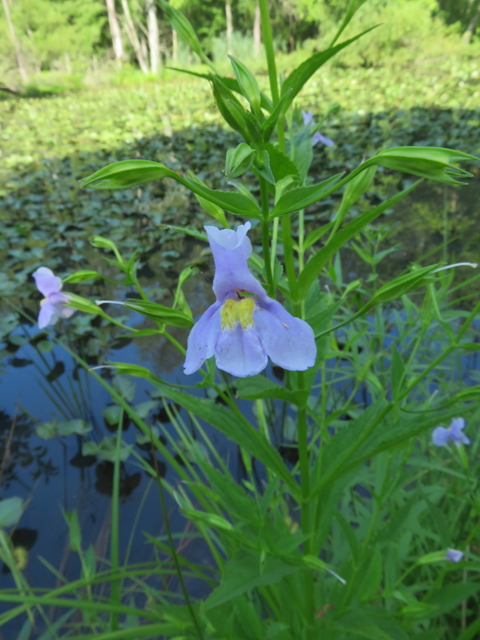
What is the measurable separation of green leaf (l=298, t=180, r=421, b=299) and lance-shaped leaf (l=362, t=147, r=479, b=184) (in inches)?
1.2

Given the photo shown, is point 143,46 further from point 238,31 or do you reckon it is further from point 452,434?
point 452,434

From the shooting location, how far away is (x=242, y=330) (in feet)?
1.87

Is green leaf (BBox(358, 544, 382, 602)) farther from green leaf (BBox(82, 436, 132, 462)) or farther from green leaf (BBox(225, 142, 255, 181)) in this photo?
green leaf (BBox(82, 436, 132, 462))

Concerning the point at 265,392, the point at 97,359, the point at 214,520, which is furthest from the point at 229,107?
the point at 97,359

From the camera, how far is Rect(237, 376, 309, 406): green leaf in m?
0.56

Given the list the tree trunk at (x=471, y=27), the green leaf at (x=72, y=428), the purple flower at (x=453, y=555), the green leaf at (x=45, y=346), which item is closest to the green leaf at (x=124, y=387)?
the green leaf at (x=72, y=428)

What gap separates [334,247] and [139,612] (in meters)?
0.85

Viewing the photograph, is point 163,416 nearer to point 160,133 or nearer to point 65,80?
point 160,133

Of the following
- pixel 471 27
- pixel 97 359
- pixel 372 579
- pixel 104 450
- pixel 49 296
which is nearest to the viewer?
pixel 372 579

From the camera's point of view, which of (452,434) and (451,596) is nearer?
A: (451,596)

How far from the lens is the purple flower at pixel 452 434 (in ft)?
4.14

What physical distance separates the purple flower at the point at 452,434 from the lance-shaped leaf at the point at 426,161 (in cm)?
95

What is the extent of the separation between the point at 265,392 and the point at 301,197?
0.88 ft

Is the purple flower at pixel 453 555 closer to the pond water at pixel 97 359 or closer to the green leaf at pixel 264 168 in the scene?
the pond water at pixel 97 359
